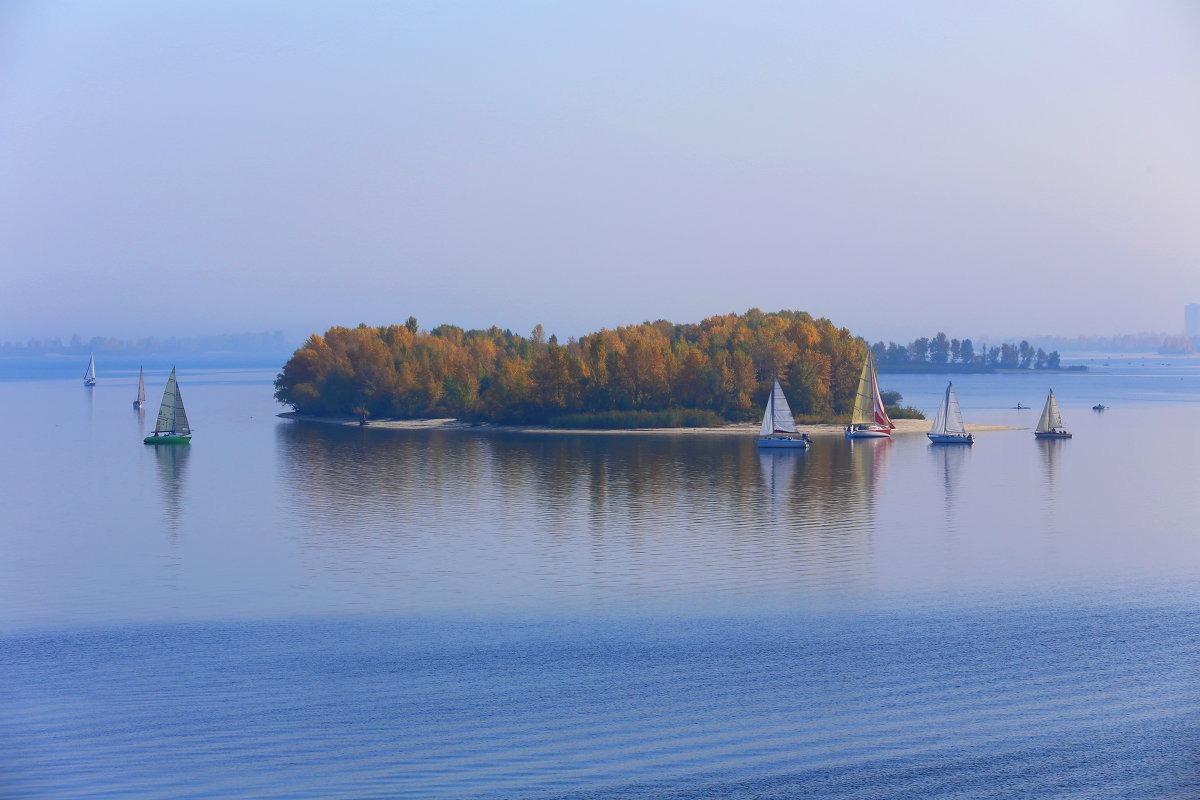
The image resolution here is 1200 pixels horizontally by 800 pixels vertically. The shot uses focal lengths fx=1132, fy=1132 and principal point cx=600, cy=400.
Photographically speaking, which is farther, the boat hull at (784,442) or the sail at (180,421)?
the sail at (180,421)

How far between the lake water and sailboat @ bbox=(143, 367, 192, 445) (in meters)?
36.3

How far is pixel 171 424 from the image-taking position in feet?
375

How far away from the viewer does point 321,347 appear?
17762 centimetres

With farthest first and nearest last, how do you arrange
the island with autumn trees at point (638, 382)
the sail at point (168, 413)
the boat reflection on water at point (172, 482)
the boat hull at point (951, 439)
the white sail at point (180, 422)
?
the island with autumn trees at point (638, 382) < the white sail at point (180, 422) < the boat hull at point (951, 439) < the sail at point (168, 413) < the boat reflection on water at point (172, 482)

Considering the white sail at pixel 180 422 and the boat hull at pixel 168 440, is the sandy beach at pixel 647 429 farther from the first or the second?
the boat hull at pixel 168 440

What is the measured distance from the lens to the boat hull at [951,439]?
114438 mm

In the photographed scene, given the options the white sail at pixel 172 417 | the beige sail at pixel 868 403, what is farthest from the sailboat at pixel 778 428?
the white sail at pixel 172 417

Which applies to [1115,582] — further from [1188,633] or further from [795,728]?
[795,728]

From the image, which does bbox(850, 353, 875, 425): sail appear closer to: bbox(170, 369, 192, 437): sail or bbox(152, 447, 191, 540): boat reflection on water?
bbox(152, 447, 191, 540): boat reflection on water

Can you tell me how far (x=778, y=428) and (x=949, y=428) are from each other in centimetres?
1917

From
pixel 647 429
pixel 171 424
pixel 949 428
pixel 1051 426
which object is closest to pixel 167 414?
pixel 171 424

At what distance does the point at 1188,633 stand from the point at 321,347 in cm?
15523

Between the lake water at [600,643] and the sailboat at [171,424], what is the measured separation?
36.3 meters

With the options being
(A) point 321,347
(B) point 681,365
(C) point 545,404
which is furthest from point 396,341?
(B) point 681,365
